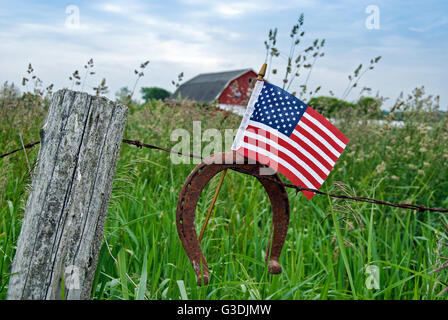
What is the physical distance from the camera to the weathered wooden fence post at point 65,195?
1.40 m

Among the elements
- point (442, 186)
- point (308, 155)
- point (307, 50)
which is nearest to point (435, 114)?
point (442, 186)

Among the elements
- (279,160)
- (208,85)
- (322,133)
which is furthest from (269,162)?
(208,85)

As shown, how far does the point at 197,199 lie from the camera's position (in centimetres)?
145

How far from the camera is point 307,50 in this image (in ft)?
10.2

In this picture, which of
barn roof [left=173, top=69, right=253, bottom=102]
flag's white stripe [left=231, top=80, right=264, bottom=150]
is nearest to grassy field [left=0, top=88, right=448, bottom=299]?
flag's white stripe [left=231, top=80, right=264, bottom=150]

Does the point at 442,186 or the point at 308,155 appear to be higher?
the point at 308,155

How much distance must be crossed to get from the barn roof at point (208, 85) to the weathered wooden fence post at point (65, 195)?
110 ft

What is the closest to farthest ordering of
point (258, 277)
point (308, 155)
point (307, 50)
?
point (308, 155) < point (258, 277) < point (307, 50)

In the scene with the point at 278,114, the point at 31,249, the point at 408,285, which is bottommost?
the point at 408,285

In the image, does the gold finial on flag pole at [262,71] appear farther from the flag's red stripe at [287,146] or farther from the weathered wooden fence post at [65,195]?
the weathered wooden fence post at [65,195]

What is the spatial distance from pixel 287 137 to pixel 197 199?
1.59 feet

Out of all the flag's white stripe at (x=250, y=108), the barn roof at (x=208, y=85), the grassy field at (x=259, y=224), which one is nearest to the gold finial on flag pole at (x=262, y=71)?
the flag's white stripe at (x=250, y=108)

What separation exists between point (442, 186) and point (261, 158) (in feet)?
12.1

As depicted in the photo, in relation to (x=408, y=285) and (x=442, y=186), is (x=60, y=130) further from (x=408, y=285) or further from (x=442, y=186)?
(x=442, y=186)
